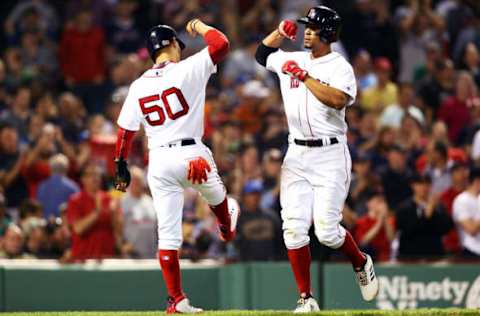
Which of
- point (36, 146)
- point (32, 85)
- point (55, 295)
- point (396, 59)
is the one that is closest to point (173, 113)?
point (55, 295)

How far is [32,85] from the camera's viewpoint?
18188 mm

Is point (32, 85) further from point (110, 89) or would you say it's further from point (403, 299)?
point (403, 299)

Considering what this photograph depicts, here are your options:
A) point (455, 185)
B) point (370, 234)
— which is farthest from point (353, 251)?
point (455, 185)

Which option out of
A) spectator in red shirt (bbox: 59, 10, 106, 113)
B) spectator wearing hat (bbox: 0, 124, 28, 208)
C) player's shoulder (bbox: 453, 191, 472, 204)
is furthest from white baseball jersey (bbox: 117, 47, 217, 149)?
spectator in red shirt (bbox: 59, 10, 106, 113)

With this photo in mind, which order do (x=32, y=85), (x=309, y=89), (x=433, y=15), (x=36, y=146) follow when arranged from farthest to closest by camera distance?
(x=433, y=15), (x=32, y=85), (x=36, y=146), (x=309, y=89)

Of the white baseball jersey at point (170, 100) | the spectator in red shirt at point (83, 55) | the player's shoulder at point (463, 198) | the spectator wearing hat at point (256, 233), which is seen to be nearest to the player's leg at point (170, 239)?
the white baseball jersey at point (170, 100)

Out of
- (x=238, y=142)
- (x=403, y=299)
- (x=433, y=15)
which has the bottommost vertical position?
(x=403, y=299)

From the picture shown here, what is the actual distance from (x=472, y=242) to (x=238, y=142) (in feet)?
12.0

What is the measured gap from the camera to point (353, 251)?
1107 cm

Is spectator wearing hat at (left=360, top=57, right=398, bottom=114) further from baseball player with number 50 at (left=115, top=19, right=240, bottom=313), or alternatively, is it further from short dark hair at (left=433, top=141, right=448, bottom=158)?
baseball player with number 50 at (left=115, top=19, right=240, bottom=313)

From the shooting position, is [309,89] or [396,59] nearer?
[309,89]

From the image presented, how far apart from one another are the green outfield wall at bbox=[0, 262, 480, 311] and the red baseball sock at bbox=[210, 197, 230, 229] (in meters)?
2.73

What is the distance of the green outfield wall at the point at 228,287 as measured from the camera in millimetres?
14008

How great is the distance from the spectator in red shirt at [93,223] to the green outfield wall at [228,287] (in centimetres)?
79
